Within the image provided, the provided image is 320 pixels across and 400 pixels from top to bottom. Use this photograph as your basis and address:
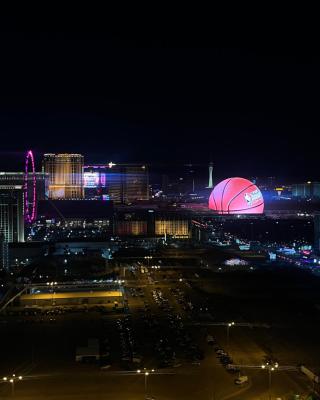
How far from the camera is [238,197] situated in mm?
26156

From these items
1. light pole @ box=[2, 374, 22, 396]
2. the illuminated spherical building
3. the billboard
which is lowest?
light pole @ box=[2, 374, 22, 396]

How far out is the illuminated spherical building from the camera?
2605cm

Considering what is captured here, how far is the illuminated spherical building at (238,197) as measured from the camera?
2605 cm

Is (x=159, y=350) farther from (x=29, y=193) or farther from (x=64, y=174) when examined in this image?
(x=64, y=174)

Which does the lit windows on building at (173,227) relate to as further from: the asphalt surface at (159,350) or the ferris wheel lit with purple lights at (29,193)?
the asphalt surface at (159,350)

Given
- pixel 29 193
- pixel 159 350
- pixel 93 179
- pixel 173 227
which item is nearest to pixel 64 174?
pixel 93 179

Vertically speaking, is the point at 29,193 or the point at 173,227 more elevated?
the point at 29,193

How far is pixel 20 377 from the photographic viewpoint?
8.73 m

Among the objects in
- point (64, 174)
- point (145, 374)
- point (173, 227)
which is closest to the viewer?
point (145, 374)

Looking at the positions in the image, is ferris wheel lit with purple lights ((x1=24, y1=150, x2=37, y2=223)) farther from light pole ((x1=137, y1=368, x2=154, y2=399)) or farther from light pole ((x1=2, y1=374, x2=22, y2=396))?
light pole ((x1=137, y1=368, x2=154, y2=399))

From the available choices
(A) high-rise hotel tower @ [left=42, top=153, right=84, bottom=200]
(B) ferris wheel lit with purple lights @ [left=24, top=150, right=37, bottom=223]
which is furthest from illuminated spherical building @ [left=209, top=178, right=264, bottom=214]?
(A) high-rise hotel tower @ [left=42, top=153, right=84, bottom=200]

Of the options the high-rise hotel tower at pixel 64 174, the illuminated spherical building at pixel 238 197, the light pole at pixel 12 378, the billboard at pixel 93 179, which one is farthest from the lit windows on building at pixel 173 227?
the light pole at pixel 12 378

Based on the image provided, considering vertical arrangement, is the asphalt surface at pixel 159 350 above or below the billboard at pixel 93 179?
below

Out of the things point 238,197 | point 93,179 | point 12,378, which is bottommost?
point 12,378
